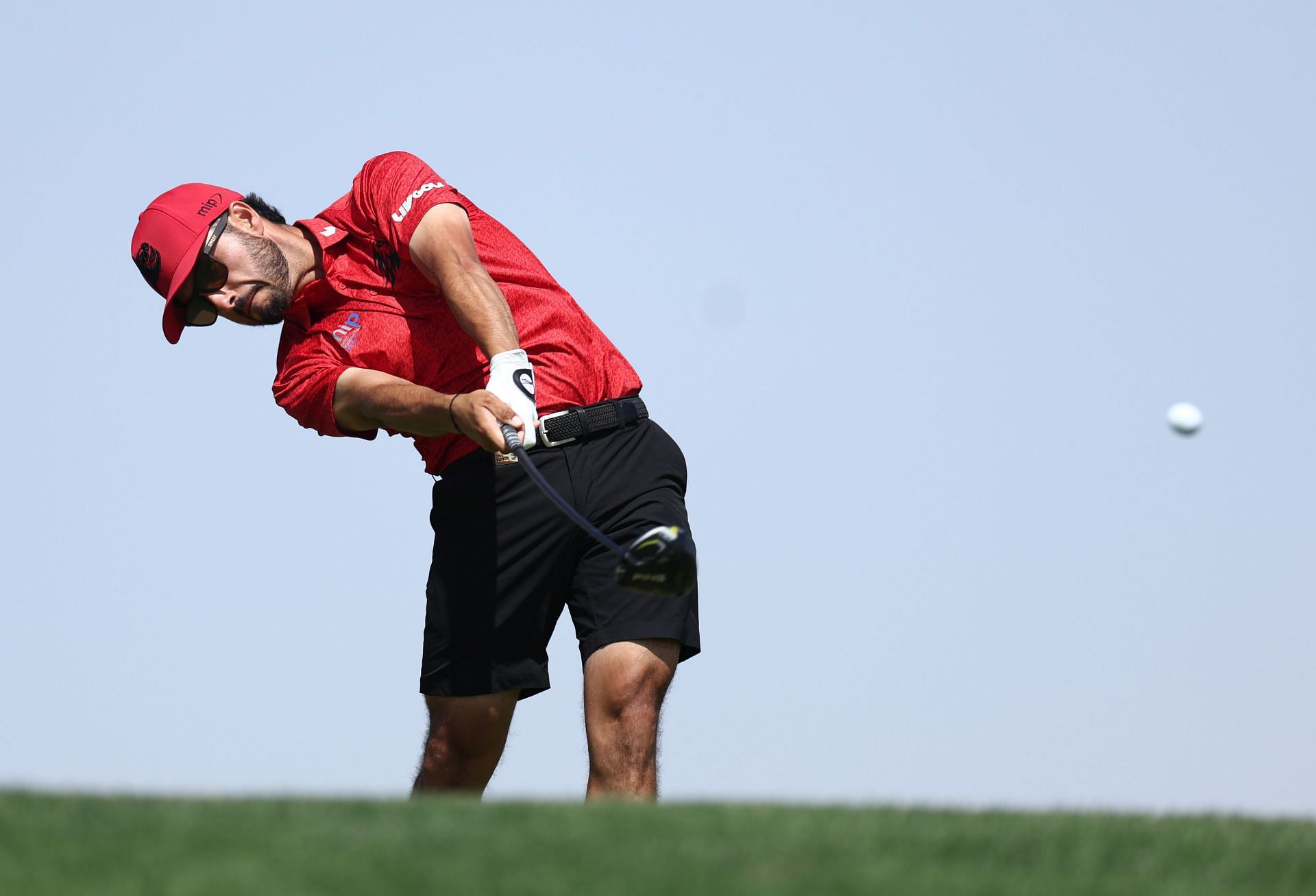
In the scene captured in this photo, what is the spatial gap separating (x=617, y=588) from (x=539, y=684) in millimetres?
554

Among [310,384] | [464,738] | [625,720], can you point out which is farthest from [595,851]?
[310,384]

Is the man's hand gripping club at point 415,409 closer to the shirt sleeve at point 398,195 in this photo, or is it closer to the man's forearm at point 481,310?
the man's forearm at point 481,310

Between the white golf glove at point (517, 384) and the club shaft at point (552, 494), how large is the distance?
4cm

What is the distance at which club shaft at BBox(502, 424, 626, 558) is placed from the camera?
4590 mm

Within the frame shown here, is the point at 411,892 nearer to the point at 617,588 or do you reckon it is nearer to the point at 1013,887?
the point at 1013,887

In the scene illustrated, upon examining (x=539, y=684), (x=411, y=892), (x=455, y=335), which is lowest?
(x=411, y=892)

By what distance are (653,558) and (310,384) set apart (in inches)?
56.3

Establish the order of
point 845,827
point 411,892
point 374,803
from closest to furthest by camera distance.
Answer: point 411,892
point 845,827
point 374,803

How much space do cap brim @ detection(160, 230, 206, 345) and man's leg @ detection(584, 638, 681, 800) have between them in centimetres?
203

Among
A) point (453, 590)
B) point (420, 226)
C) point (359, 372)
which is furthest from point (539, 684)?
point (420, 226)

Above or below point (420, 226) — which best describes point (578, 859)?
below

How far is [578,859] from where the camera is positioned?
8.90 feet

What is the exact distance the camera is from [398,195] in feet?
16.8

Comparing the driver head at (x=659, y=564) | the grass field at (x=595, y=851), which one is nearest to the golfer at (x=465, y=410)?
the driver head at (x=659, y=564)
